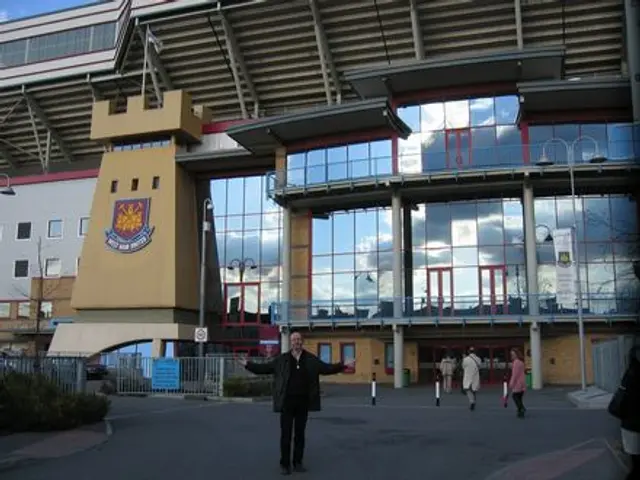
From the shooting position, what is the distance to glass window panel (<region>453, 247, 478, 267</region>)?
32.7 meters

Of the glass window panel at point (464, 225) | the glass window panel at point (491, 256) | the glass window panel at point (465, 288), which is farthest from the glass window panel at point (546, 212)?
the glass window panel at point (465, 288)

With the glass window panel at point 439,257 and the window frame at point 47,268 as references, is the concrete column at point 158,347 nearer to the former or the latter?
the window frame at point 47,268

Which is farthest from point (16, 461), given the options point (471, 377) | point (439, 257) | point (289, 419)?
point (439, 257)

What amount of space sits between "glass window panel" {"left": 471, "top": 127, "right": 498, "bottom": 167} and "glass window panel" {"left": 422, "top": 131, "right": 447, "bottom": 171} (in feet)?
4.47

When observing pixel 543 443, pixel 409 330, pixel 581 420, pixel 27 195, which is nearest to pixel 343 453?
pixel 543 443

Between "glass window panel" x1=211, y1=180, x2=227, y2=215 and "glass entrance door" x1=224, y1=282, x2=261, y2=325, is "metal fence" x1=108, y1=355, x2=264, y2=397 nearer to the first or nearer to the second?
"glass entrance door" x1=224, y1=282, x2=261, y2=325

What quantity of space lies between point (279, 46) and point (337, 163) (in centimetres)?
1144

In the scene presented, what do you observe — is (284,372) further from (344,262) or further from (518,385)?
(344,262)

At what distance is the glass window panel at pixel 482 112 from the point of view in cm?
3231

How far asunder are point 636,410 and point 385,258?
1136 inches

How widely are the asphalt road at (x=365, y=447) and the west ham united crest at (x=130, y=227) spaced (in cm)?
2269

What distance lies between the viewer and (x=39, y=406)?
12.5 meters

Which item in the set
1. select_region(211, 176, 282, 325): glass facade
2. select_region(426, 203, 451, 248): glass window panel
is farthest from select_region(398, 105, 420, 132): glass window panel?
select_region(211, 176, 282, 325): glass facade

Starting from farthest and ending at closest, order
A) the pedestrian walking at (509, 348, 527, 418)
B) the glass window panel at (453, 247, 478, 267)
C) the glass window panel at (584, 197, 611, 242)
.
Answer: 1. the glass window panel at (453, 247, 478, 267)
2. the glass window panel at (584, 197, 611, 242)
3. the pedestrian walking at (509, 348, 527, 418)
